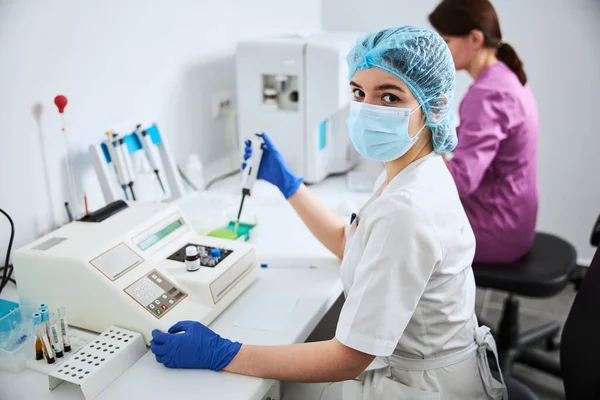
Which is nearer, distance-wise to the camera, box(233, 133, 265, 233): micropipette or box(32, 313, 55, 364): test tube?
box(32, 313, 55, 364): test tube

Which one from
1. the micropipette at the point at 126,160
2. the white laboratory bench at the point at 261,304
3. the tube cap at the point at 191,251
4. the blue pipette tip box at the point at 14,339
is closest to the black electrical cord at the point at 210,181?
the white laboratory bench at the point at 261,304

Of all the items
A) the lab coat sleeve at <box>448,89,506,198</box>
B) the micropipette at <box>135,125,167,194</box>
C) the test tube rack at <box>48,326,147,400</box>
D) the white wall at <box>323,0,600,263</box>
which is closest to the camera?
the test tube rack at <box>48,326,147,400</box>

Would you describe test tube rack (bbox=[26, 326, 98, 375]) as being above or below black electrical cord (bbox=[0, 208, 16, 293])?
below

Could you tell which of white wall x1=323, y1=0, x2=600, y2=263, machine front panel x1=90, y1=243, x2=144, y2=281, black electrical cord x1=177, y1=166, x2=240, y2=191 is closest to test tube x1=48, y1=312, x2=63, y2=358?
machine front panel x1=90, y1=243, x2=144, y2=281

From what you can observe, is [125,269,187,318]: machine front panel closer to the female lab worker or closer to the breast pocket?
the female lab worker

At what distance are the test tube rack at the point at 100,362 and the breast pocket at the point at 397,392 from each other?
0.49m

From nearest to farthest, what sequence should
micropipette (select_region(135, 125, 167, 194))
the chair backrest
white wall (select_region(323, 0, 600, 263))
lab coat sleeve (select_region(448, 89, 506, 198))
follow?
the chair backrest → micropipette (select_region(135, 125, 167, 194)) → lab coat sleeve (select_region(448, 89, 506, 198)) → white wall (select_region(323, 0, 600, 263))

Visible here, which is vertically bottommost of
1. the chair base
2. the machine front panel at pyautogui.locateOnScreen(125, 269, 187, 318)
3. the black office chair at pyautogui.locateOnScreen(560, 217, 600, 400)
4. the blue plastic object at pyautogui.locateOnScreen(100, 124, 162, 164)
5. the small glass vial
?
the chair base

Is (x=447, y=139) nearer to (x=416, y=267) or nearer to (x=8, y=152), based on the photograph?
(x=416, y=267)

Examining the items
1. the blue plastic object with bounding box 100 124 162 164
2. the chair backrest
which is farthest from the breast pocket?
the blue plastic object with bounding box 100 124 162 164

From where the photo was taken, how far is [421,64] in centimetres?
102

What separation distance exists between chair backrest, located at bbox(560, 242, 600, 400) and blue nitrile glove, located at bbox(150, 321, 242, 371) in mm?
689

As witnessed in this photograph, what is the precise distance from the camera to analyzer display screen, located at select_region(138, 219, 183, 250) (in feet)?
4.02

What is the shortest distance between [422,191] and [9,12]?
105 centimetres
